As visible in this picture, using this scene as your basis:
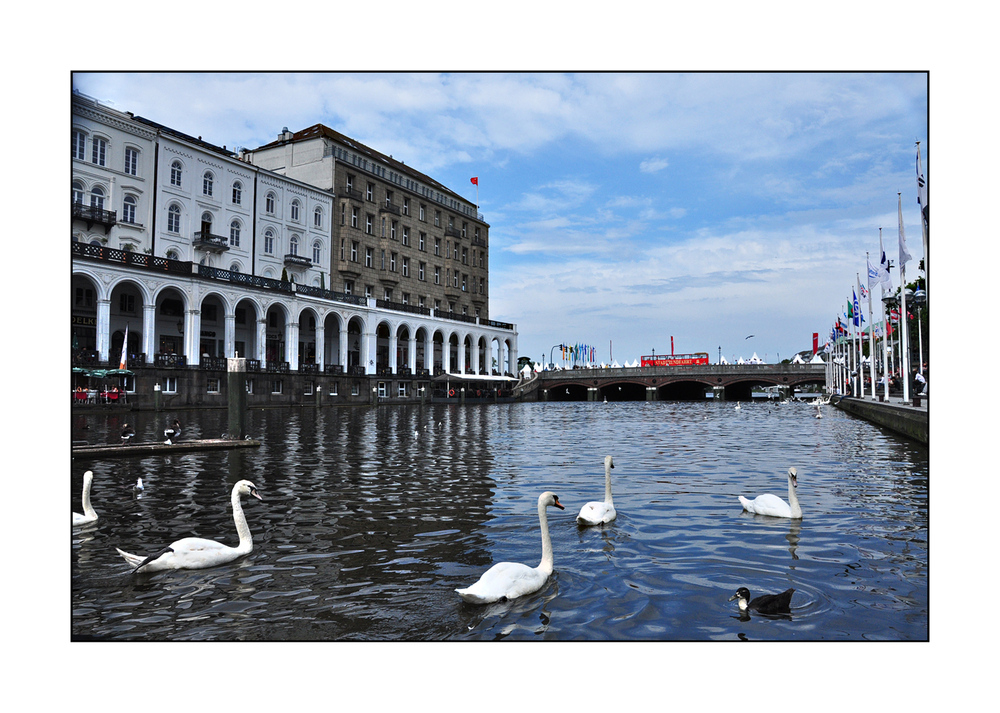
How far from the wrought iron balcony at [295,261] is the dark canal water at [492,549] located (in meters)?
43.0

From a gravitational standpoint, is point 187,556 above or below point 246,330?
below

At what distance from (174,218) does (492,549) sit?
48651mm

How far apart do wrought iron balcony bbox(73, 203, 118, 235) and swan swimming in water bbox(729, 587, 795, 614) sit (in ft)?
150

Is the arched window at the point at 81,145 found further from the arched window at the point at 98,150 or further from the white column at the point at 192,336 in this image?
the white column at the point at 192,336

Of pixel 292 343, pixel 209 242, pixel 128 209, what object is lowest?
pixel 292 343

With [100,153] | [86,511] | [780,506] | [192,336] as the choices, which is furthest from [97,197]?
[780,506]

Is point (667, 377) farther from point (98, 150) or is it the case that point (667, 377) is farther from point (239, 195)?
point (98, 150)

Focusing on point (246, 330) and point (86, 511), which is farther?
point (246, 330)

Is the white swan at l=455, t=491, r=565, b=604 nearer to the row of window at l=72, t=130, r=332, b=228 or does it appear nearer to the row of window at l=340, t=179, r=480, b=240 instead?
the row of window at l=72, t=130, r=332, b=228

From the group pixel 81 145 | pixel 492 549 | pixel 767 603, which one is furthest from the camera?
pixel 81 145

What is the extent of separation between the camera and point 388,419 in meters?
39.4

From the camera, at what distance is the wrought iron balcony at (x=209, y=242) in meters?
51.2

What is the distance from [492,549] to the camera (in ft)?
30.3
